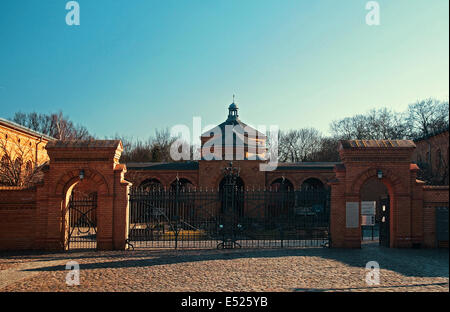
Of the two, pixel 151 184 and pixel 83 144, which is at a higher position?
pixel 83 144

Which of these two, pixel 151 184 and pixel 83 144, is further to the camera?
pixel 151 184

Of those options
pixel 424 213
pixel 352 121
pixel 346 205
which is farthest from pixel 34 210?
pixel 352 121

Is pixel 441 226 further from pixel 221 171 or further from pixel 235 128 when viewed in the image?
pixel 235 128

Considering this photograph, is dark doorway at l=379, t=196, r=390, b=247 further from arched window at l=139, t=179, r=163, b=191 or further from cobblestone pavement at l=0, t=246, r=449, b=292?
arched window at l=139, t=179, r=163, b=191

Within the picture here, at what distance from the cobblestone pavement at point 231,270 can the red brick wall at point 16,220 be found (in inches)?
36.8

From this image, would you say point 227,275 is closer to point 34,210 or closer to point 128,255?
point 128,255

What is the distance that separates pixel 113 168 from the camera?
41.2 ft

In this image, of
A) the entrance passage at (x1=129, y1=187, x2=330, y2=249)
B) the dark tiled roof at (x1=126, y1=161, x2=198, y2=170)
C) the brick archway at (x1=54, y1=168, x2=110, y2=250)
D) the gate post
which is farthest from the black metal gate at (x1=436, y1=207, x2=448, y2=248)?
the dark tiled roof at (x1=126, y1=161, x2=198, y2=170)

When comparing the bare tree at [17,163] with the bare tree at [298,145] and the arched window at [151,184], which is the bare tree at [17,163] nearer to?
the arched window at [151,184]

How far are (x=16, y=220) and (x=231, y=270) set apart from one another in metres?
7.70

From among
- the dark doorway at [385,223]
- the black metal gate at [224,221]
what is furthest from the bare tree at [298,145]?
the dark doorway at [385,223]

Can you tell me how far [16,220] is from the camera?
1224 centimetres

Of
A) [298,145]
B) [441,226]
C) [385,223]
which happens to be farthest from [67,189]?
[298,145]

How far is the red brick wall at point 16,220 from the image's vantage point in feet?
40.0
